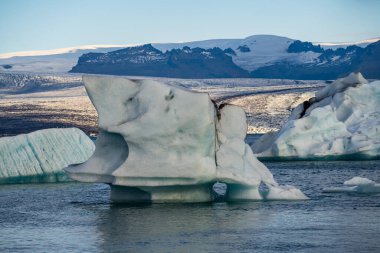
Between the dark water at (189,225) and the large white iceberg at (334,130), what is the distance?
9.95 metres

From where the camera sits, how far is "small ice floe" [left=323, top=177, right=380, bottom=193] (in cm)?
2144

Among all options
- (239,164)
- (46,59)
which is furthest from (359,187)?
(46,59)

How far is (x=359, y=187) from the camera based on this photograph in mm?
21562

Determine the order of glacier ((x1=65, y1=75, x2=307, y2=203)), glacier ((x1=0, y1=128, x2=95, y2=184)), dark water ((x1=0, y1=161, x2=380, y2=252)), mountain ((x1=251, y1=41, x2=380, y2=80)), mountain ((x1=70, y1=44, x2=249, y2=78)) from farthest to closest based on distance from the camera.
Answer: mountain ((x1=70, y1=44, x2=249, y2=78)), mountain ((x1=251, y1=41, x2=380, y2=80)), glacier ((x1=0, y1=128, x2=95, y2=184)), glacier ((x1=65, y1=75, x2=307, y2=203)), dark water ((x1=0, y1=161, x2=380, y2=252))

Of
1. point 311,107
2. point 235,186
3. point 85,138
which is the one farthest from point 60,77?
point 235,186

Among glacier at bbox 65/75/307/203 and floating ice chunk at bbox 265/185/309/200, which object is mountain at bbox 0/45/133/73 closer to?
floating ice chunk at bbox 265/185/309/200

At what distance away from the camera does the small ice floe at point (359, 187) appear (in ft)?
70.3

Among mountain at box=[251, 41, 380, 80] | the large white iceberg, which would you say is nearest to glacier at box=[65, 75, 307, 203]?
the large white iceberg

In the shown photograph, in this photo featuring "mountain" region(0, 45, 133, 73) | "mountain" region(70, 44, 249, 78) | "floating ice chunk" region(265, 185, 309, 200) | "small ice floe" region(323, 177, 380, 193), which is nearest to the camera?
"floating ice chunk" region(265, 185, 309, 200)

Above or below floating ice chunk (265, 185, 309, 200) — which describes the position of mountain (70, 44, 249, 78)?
below

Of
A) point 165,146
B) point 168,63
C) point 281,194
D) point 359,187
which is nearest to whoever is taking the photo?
point 165,146

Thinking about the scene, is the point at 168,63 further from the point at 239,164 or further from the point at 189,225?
the point at 189,225

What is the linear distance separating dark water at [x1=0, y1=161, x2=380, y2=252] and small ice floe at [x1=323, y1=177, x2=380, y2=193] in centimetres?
44

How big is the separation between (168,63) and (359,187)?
4629 inches
